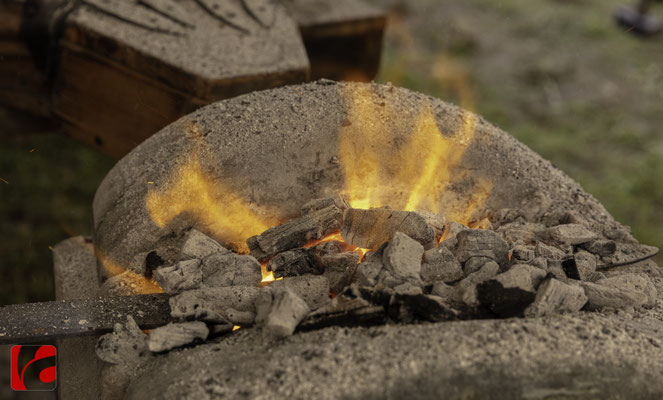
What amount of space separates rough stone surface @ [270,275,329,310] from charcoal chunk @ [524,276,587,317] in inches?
21.3

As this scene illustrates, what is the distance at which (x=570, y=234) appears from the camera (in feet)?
6.40

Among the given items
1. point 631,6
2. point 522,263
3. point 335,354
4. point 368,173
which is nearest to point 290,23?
point 368,173

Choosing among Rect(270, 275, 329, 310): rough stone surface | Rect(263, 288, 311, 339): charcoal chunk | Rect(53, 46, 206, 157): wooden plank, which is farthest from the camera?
Rect(53, 46, 206, 157): wooden plank

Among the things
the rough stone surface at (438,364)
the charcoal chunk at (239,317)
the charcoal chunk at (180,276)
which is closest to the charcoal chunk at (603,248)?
the rough stone surface at (438,364)

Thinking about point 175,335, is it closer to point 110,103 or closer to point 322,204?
point 322,204

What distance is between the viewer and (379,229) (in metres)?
1.90

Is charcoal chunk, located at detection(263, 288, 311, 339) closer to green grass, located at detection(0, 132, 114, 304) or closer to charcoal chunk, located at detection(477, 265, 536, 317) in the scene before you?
charcoal chunk, located at detection(477, 265, 536, 317)

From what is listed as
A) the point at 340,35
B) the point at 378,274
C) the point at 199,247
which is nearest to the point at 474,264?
the point at 378,274

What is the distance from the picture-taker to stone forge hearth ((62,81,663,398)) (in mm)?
1375

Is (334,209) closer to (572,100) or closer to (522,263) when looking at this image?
(522,263)

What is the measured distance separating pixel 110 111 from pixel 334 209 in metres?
1.76

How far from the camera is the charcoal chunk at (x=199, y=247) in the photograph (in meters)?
1.84

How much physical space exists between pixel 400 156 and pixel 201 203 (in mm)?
667

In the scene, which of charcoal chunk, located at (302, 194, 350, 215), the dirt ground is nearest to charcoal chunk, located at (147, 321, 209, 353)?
charcoal chunk, located at (302, 194, 350, 215)
